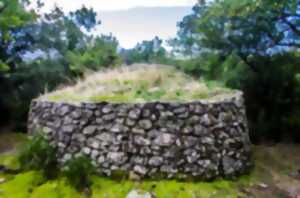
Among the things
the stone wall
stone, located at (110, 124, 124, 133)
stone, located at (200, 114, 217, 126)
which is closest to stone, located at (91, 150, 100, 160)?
the stone wall

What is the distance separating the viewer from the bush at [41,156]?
6.22m

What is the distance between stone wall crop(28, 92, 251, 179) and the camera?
603 centimetres

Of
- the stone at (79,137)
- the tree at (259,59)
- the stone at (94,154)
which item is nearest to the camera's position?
the stone at (94,154)

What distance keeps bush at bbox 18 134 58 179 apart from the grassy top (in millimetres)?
868

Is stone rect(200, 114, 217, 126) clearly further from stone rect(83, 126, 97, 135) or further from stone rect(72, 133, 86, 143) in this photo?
stone rect(72, 133, 86, 143)

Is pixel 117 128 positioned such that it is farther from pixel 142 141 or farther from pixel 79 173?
pixel 79 173

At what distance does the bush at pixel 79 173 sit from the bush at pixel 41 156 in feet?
1.67

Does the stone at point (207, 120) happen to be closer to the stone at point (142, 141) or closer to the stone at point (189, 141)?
the stone at point (189, 141)

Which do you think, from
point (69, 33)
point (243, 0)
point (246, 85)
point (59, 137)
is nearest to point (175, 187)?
point (59, 137)

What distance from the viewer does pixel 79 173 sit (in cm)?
584

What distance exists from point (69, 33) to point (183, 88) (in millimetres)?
6590

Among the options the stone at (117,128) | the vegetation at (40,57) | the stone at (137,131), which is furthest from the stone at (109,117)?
the vegetation at (40,57)

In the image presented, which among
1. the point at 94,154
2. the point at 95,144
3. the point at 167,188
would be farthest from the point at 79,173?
the point at 167,188

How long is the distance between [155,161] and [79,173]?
1147 mm
